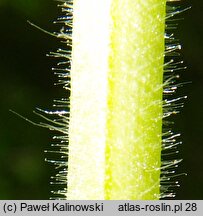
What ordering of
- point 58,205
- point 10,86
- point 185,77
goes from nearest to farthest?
point 58,205 → point 10,86 → point 185,77

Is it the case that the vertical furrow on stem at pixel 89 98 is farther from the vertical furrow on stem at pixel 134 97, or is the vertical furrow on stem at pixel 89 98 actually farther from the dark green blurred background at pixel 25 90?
the dark green blurred background at pixel 25 90

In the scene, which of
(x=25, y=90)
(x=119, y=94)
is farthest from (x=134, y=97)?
(x=25, y=90)

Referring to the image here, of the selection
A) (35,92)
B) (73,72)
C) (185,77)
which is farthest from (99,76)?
(185,77)

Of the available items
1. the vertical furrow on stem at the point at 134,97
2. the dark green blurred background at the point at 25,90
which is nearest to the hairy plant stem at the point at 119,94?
the vertical furrow on stem at the point at 134,97

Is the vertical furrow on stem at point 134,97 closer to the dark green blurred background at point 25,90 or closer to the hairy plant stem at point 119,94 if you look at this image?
the hairy plant stem at point 119,94

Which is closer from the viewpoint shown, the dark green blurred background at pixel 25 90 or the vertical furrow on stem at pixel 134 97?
the vertical furrow on stem at pixel 134 97

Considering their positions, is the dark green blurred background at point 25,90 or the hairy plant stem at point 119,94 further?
the dark green blurred background at point 25,90

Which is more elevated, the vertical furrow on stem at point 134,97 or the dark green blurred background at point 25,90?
the dark green blurred background at point 25,90

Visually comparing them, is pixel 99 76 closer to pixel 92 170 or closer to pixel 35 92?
pixel 92 170

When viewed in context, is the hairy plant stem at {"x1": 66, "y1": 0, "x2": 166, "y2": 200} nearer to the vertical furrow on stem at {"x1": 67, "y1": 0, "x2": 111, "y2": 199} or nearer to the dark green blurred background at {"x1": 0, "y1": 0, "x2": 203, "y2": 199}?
the vertical furrow on stem at {"x1": 67, "y1": 0, "x2": 111, "y2": 199}
